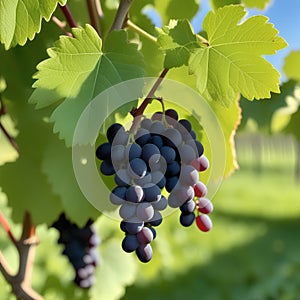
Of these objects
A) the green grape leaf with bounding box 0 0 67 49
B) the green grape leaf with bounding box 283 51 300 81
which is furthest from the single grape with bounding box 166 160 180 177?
the green grape leaf with bounding box 283 51 300 81

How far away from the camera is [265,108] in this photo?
4.87 feet

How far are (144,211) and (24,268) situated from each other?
0.52 metres

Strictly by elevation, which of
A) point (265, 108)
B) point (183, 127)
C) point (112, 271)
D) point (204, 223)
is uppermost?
point (183, 127)

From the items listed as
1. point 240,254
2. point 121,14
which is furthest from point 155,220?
point 240,254

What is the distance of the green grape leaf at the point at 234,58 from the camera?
0.77m

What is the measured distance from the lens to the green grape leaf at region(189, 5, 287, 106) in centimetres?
77

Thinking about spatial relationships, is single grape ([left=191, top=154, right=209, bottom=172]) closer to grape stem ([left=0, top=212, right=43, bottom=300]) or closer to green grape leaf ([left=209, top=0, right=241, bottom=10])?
green grape leaf ([left=209, top=0, right=241, bottom=10])

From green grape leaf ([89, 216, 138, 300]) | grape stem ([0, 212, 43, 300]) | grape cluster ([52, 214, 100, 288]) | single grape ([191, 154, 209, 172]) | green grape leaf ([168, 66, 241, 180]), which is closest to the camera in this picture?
single grape ([191, 154, 209, 172])

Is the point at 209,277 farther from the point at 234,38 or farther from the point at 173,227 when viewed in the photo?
the point at 234,38

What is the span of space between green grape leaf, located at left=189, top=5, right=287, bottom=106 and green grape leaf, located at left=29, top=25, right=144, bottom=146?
0.26 feet

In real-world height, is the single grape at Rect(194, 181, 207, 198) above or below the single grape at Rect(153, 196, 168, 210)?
below

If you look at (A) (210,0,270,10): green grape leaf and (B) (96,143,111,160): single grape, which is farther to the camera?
(A) (210,0,270,10): green grape leaf

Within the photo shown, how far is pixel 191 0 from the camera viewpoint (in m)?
1.10

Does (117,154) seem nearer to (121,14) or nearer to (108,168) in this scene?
(108,168)
